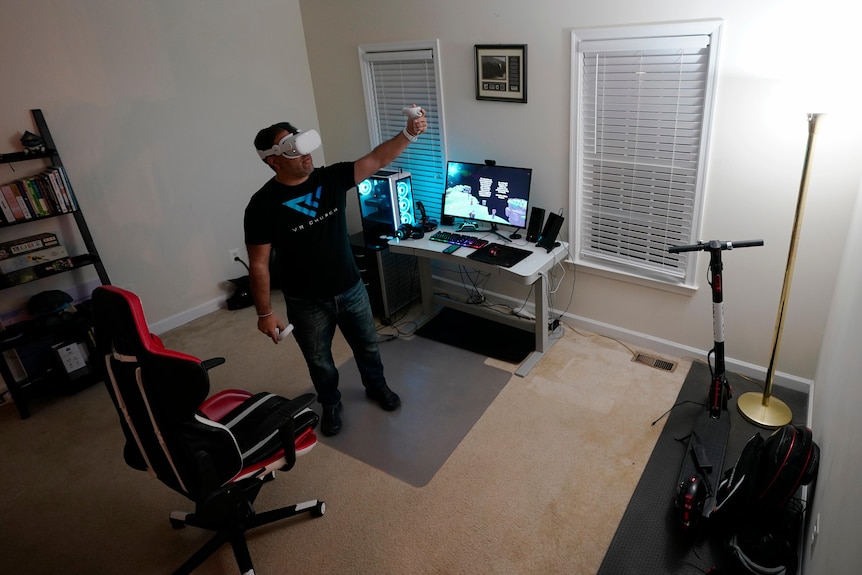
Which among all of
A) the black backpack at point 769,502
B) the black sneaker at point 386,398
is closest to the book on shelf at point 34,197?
the black sneaker at point 386,398

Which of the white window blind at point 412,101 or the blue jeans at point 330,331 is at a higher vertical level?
the white window blind at point 412,101

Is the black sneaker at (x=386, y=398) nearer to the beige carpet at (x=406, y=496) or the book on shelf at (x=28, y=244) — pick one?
the beige carpet at (x=406, y=496)

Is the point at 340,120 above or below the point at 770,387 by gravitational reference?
above

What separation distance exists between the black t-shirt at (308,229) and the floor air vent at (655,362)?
1.83 metres

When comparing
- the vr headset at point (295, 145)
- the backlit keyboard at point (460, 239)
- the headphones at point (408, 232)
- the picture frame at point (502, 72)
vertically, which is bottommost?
the backlit keyboard at point (460, 239)

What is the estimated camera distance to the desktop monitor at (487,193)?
3.15 m

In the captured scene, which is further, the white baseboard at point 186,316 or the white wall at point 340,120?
the white baseboard at point 186,316

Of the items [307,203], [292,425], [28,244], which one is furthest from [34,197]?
[292,425]

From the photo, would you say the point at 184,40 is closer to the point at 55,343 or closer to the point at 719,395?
the point at 55,343

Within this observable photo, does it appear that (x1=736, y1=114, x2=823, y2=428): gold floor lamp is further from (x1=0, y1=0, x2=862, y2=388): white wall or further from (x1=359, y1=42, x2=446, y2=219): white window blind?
(x1=359, y1=42, x2=446, y2=219): white window blind

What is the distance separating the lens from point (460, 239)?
328 centimetres

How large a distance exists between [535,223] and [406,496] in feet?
5.89

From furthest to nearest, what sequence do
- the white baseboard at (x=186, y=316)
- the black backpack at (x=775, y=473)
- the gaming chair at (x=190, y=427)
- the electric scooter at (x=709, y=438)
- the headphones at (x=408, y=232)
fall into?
the white baseboard at (x=186, y=316), the headphones at (x=408, y=232), the electric scooter at (x=709, y=438), the black backpack at (x=775, y=473), the gaming chair at (x=190, y=427)

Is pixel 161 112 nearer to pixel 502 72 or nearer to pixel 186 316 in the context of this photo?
pixel 186 316
